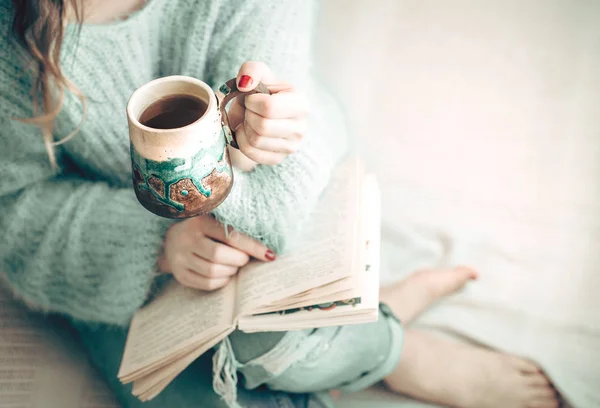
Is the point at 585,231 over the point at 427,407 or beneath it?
over

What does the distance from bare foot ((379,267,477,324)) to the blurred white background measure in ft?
0.09

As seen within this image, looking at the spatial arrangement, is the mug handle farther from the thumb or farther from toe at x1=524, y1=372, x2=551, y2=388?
toe at x1=524, y1=372, x2=551, y2=388

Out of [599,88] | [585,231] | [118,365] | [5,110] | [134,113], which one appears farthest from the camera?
[599,88]

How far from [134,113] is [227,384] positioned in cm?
40

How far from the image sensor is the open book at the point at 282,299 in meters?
0.63

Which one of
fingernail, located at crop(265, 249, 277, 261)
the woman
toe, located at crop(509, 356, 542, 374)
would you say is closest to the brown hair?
the woman

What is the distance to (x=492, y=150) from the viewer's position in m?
1.05

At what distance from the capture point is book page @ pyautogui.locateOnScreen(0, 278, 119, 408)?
29.5 inches

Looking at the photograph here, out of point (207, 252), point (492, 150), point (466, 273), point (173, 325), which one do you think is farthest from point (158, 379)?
point (492, 150)

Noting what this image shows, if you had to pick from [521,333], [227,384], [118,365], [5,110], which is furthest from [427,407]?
[5,110]

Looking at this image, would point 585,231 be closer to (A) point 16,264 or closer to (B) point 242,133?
(B) point 242,133

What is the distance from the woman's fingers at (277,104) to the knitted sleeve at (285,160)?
0.42ft

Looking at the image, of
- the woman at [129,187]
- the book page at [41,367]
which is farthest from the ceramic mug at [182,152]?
the book page at [41,367]

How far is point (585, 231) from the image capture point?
0.93m
